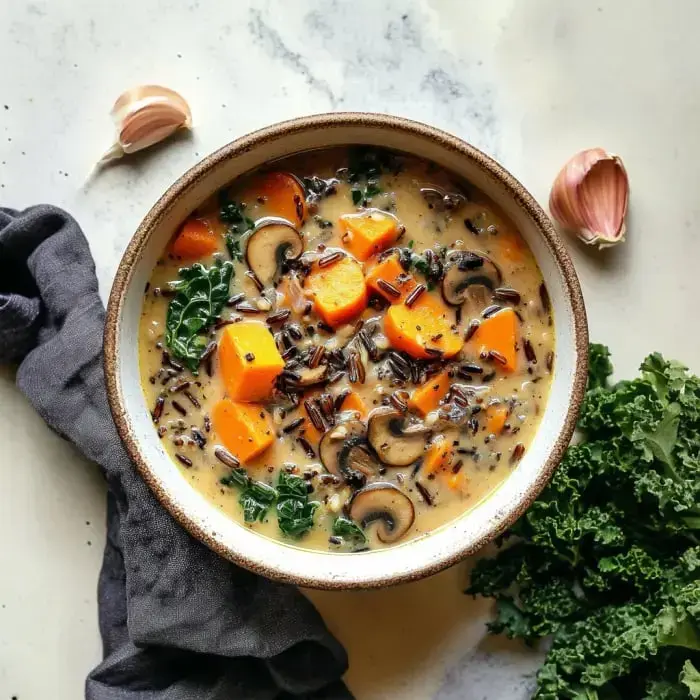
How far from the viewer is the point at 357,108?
9.24 ft

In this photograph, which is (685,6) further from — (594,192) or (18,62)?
(18,62)

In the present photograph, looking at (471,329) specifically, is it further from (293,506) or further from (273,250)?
(293,506)

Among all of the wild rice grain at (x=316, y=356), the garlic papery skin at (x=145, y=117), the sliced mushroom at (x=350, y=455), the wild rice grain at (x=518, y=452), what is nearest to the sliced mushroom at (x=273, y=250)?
the wild rice grain at (x=316, y=356)

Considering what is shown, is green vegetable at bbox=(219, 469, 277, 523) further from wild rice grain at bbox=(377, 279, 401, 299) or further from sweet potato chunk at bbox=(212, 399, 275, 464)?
wild rice grain at bbox=(377, 279, 401, 299)

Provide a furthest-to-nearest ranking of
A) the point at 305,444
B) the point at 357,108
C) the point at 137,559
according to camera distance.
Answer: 1. the point at 357,108
2. the point at 137,559
3. the point at 305,444

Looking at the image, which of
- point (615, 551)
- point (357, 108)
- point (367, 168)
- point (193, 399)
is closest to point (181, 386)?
point (193, 399)

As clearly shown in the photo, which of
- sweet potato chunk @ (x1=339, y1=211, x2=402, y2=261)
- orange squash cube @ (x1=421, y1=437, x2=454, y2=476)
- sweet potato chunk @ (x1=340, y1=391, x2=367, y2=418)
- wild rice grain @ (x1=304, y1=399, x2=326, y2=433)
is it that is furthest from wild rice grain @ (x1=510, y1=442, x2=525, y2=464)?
sweet potato chunk @ (x1=339, y1=211, x2=402, y2=261)

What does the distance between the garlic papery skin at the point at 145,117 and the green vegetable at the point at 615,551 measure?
4.77ft

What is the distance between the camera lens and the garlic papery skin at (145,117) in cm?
272

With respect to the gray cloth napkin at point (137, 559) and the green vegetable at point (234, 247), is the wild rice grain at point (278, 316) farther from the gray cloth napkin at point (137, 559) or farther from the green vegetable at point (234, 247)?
the gray cloth napkin at point (137, 559)

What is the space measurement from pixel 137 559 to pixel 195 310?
2.55 feet

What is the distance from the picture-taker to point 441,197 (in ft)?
8.21

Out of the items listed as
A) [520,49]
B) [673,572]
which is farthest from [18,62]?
[673,572]

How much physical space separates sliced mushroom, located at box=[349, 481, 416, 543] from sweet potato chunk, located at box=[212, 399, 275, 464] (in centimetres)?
30
